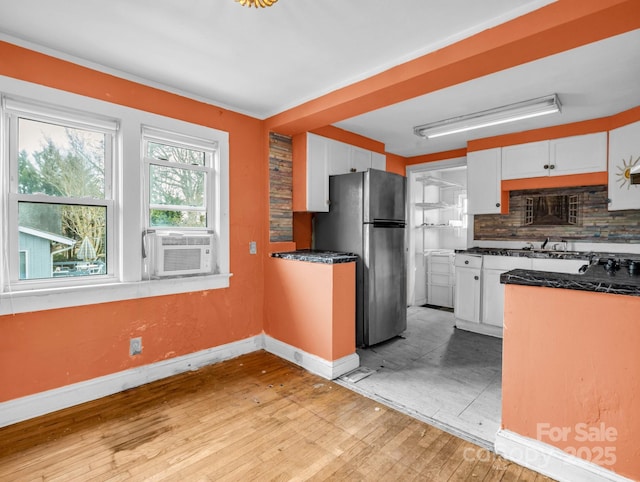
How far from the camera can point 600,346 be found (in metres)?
1.63

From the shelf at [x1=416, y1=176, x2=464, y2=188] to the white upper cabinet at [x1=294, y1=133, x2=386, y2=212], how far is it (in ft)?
6.62

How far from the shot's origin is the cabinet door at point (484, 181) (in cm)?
421

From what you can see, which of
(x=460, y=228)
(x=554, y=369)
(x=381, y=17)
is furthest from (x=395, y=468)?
(x=460, y=228)

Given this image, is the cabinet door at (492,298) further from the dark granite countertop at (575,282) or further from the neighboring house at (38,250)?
the neighboring house at (38,250)

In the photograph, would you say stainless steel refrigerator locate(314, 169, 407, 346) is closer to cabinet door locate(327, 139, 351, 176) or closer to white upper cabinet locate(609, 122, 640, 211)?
cabinet door locate(327, 139, 351, 176)

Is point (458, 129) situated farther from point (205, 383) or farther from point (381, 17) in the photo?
point (205, 383)

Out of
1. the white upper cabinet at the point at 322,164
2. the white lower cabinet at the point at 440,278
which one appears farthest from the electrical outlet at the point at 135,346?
the white lower cabinet at the point at 440,278

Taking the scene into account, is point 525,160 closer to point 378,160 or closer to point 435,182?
point 378,160

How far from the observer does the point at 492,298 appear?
3982 millimetres

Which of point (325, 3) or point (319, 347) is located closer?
point (325, 3)

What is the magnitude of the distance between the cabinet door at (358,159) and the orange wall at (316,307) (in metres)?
1.57

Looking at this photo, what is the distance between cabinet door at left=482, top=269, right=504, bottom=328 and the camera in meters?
3.92

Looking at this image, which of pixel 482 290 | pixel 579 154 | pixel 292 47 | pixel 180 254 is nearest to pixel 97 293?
pixel 180 254

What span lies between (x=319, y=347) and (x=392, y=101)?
2214 mm
